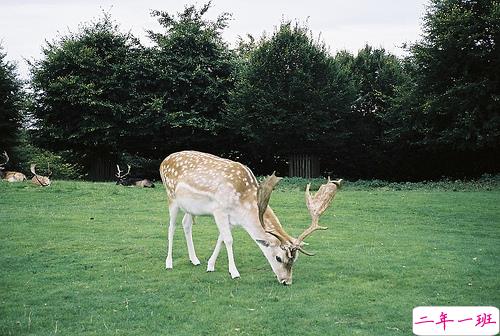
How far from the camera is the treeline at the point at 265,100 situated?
1012 inches

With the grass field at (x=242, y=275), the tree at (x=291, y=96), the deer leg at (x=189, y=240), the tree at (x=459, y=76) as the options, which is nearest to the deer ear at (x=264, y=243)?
the grass field at (x=242, y=275)

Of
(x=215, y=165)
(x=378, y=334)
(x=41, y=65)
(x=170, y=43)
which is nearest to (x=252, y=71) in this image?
(x=170, y=43)

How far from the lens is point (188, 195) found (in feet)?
30.6

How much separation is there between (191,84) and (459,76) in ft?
41.8

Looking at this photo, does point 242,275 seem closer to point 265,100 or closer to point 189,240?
point 189,240

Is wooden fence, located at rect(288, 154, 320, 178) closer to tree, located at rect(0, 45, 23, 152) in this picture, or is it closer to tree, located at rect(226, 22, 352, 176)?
tree, located at rect(226, 22, 352, 176)

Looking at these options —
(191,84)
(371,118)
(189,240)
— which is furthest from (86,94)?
Result: (189,240)

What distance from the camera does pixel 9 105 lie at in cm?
3108

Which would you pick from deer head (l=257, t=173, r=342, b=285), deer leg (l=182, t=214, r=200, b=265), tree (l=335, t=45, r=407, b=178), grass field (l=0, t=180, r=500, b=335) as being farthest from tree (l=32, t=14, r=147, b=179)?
deer head (l=257, t=173, r=342, b=285)

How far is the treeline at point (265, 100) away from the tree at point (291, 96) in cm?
7

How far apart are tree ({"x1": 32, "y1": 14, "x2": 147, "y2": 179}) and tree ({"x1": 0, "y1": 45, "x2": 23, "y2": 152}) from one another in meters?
1.68

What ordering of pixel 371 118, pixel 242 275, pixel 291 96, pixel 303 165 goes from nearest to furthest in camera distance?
pixel 242 275, pixel 291 96, pixel 303 165, pixel 371 118

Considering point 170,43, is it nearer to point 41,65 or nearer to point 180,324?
point 41,65

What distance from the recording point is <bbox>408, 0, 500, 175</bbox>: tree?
24.4m
